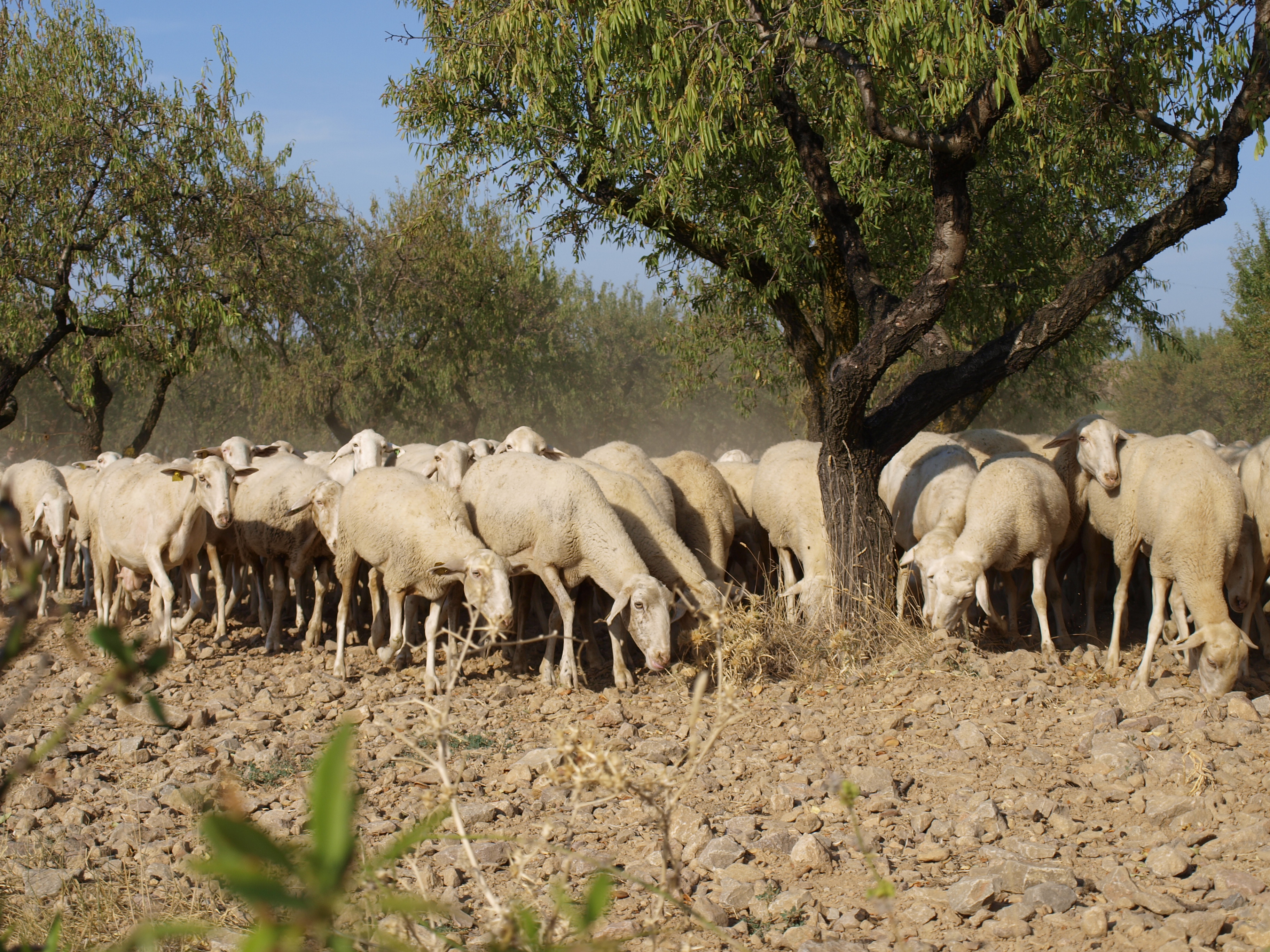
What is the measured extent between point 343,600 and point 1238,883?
741 cm

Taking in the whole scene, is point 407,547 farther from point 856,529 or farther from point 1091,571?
point 1091,571

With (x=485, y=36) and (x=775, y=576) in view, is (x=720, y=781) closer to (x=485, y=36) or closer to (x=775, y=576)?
(x=775, y=576)

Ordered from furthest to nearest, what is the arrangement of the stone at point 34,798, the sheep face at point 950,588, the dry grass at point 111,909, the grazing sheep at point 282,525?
the grazing sheep at point 282,525
the sheep face at point 950,588
the stone at point 34,798
the dry grass at point 111,909

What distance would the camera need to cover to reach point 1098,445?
9188 millimetres

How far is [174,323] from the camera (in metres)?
15.8

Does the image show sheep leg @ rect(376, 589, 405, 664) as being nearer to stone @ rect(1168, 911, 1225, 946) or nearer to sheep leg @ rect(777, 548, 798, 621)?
sheep leg @ rect(777, 548, 798, 621)

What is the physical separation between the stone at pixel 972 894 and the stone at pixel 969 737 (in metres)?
2.01

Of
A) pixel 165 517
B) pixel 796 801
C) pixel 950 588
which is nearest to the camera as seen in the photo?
pixel 796 801

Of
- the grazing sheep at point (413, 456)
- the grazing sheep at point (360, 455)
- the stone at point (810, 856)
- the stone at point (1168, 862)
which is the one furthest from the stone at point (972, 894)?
the grazing sheep at point (360, 455)

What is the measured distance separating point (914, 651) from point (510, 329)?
23.1 m

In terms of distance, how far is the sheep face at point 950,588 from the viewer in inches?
324

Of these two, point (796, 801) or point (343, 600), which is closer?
point (796, 801)

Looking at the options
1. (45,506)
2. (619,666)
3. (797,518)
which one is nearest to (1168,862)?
(619,666)

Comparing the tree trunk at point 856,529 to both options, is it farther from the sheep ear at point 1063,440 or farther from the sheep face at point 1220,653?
the sheep face at point 1220,653
